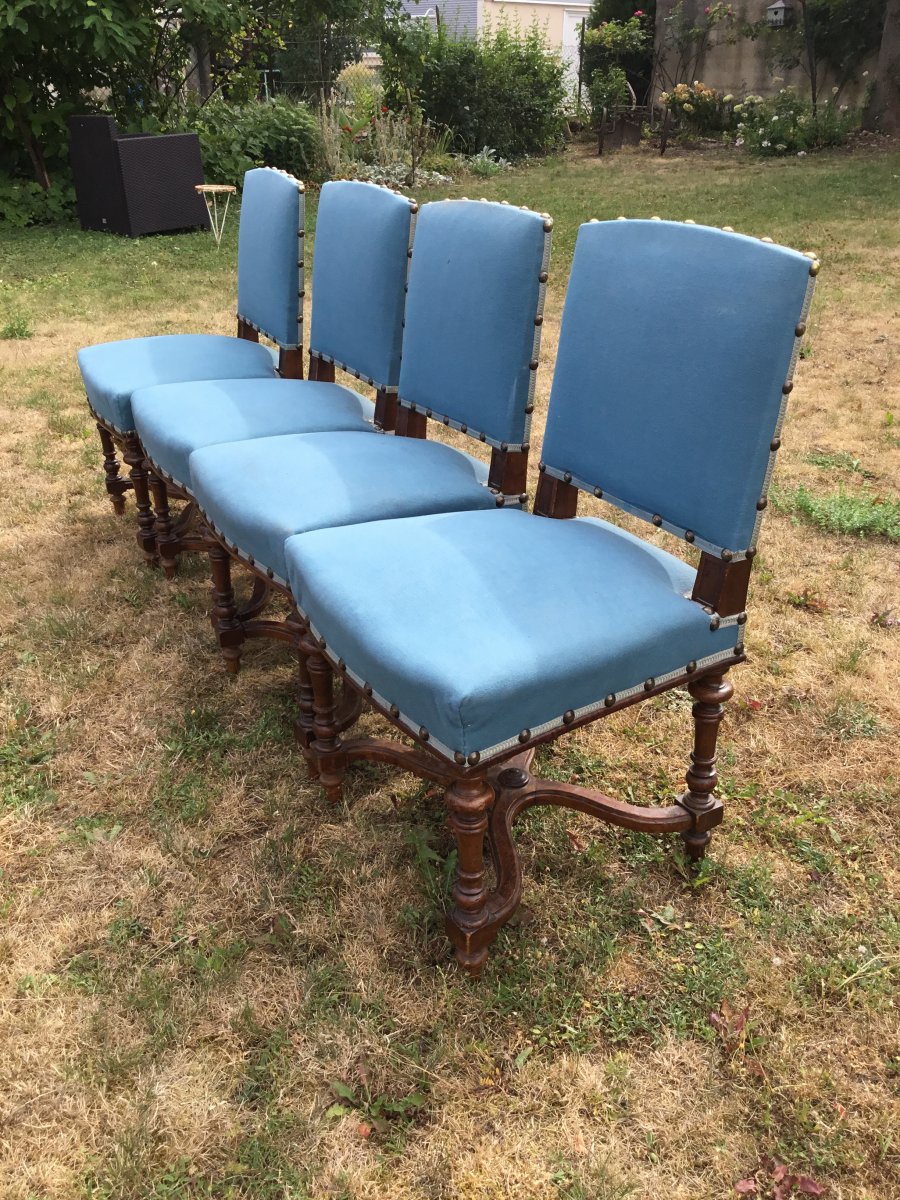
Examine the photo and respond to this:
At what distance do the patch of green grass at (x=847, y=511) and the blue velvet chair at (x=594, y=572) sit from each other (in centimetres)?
146

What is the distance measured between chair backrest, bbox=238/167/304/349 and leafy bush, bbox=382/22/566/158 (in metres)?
10.2

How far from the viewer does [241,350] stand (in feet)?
9.44

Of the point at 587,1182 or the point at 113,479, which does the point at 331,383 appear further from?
the point at 587,1182

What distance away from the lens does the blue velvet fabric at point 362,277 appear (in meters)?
2.24

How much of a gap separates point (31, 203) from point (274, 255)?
640 centimetres

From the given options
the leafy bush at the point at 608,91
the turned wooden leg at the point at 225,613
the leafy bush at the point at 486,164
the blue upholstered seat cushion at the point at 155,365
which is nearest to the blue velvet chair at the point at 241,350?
the blue upholstered seat cushion at the point at 155,365

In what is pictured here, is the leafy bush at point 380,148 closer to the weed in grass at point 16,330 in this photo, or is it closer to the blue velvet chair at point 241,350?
the weed in grass at point 16,330

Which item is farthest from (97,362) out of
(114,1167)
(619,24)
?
(619,24)

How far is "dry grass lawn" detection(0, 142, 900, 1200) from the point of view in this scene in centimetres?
124

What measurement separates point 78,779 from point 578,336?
1.33 meters

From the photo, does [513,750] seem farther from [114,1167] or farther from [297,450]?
[297,450]

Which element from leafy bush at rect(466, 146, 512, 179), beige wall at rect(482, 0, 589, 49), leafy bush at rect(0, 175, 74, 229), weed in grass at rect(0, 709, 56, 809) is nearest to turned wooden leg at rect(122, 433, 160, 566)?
weed in grass at rect(0, 709, 56, 809)

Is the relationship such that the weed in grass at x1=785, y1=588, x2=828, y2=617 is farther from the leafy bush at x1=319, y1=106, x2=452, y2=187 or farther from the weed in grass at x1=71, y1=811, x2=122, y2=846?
the leafy bush at x1=319, y1=106, x2=452, y2=187

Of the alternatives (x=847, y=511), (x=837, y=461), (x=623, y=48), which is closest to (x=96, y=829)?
(x=847, y=511)
